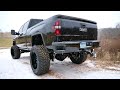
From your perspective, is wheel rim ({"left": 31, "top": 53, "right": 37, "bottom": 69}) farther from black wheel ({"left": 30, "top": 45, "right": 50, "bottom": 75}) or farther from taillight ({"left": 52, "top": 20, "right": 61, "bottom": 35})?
taillight ({"left": 52, "top": 20, "right": 61, "bottom": 35})

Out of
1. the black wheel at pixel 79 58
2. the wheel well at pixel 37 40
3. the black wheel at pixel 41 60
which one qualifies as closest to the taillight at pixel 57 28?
the black wheel at pixel 41 60

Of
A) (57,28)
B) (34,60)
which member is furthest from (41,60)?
(57,28)

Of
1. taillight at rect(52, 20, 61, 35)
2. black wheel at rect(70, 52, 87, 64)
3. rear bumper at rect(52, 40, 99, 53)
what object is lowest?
black wheel at rect(70, 52, 87, 64)

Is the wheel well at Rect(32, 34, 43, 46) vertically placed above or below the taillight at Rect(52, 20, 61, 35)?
below

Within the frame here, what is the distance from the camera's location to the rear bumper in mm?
4742

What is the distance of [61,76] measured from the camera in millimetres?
5398

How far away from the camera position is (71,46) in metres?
4.90

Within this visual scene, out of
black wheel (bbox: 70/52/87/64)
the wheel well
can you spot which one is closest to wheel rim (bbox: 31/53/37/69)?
the wheel well

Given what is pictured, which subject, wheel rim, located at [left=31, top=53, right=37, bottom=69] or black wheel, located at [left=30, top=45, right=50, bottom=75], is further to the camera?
wheel rim, located at [left=31, top=53, right=37, bottom=69]

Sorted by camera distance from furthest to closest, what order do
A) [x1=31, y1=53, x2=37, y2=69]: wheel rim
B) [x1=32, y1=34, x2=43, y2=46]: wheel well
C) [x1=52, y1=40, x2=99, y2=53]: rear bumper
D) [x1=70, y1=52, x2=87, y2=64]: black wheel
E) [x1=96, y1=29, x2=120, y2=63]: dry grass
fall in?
[x1=96, y1=29, x2=120, y2=63]: dry grass
[x1=70, y1=52, x2=87, y2=64]: black wheel
[x1=32, y1=34, x2=43, y2=46]: wheel well
[x1=31, y1=53, x2=37, y2=69]: wheel rim
[x1=52, y1=40, x2=99, y2=53]: rear bumper

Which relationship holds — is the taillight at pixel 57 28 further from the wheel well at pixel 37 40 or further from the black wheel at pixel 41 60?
the wheel well at pixel 37 40

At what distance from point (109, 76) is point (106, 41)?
14.6 feet
